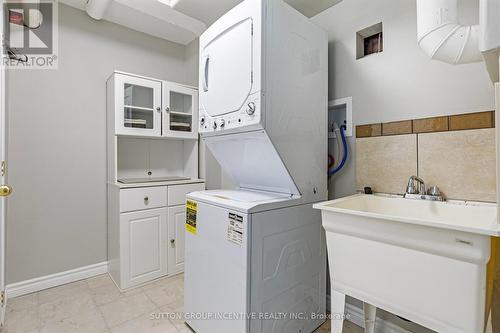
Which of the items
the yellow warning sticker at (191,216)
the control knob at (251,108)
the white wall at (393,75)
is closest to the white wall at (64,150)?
the yellow warning sticker at (191,216)

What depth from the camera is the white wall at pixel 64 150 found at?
2.12m

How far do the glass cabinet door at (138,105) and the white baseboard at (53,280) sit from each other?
4.53ft

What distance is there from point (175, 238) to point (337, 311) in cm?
174

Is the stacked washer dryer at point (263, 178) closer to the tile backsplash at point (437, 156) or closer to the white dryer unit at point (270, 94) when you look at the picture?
the white dryer unit at point (270, 94)

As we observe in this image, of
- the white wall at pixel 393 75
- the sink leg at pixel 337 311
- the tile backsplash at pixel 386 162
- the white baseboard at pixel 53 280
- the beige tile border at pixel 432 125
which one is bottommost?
the white baseboard at pixel 53 280

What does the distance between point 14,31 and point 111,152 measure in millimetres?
1246

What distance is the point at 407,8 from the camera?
150 centimetres

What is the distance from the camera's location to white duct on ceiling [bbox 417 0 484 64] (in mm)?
1079

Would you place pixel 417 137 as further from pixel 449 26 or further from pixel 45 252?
pixel 45 252

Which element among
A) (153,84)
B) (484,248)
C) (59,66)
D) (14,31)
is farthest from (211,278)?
(14,31)

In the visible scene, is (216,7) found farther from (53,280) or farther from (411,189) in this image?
(53,280)

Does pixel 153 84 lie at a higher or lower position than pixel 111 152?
higher

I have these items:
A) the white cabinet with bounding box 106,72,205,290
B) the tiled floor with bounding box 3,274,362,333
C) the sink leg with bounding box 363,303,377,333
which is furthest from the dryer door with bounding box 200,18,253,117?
the tiled floor with bounding box 3,274,362,333

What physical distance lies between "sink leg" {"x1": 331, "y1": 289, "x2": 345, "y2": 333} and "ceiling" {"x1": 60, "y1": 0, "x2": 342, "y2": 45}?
6.85 feet
